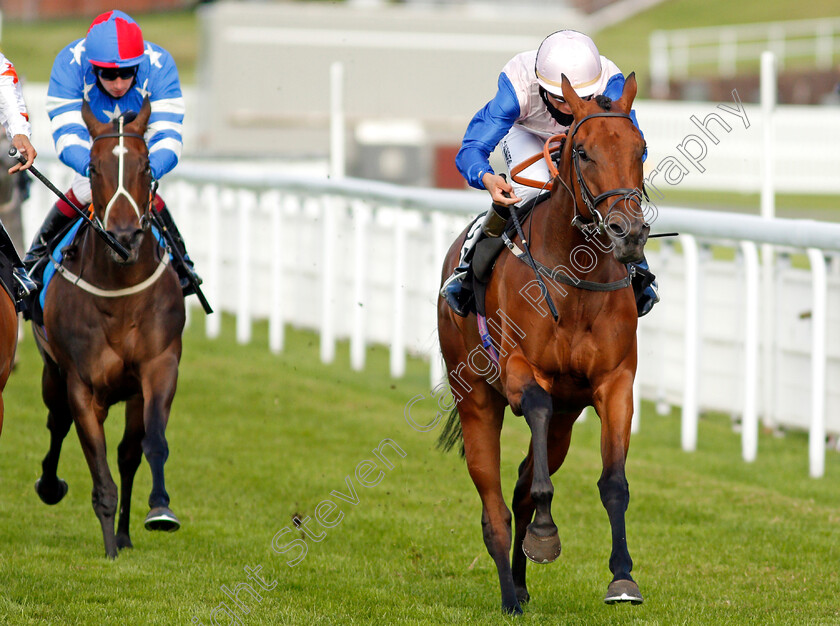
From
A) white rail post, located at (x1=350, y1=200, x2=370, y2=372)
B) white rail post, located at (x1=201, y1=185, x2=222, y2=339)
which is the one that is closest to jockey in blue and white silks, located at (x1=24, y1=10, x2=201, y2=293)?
white rail post, located at (x1=350, y1=200, x2=370, y2=372)

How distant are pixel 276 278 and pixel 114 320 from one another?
633 cm

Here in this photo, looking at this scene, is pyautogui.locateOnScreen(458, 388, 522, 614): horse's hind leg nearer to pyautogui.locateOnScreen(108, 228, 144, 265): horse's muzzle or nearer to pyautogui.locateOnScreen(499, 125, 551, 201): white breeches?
pyautogui.locateOnScreen(499, 125, 551, 201): white breeches

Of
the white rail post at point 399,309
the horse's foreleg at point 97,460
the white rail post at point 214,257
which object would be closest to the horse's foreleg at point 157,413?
the horse's foreleg at point 97,460

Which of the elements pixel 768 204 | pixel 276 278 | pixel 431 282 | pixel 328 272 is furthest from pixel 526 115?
pixel 276 278

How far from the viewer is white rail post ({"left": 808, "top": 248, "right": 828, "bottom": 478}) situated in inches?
287

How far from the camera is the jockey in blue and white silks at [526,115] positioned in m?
4.98

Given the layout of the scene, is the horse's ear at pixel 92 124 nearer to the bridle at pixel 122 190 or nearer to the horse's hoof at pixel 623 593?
the bridle at pixel 122 190

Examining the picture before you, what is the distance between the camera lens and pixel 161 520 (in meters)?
5.44

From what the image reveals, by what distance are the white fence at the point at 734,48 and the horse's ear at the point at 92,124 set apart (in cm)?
2612

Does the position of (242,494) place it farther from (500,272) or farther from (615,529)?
(615,529)

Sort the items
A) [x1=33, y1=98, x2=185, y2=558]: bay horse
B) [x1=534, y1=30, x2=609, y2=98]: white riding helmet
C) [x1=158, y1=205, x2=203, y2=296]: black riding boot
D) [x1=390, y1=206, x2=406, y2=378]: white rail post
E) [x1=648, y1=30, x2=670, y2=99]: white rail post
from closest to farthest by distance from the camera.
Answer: [x1=534, y1=30, x2=609, y2=98]: white riding helmet → [x1=33, y1=98, x2=185, y2=558]: bay horse → [x1=158, y1=205, x2=203, y2=296]: black riding boot → [x1=390, y1=206, x2=406, y2=378]: white rail post → [x1=648, y1=30, x2=670, y2=99]: white rail post

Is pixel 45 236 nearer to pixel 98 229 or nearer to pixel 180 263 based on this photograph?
pixel 180 263

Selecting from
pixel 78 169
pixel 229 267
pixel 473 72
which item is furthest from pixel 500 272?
pixel 473 72

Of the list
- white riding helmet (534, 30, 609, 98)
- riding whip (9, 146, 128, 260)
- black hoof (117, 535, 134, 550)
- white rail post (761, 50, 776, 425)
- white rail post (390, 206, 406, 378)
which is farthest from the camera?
white rail post (390, 206, 406, 378)
